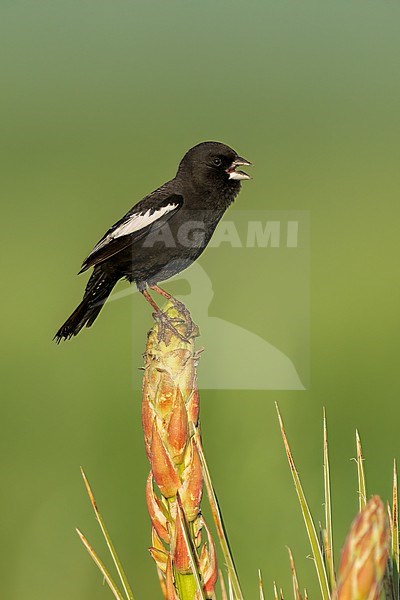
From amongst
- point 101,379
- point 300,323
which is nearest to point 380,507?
point 101,379

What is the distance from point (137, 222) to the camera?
210 cm

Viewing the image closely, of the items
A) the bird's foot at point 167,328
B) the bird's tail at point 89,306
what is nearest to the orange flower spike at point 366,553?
the bird's foot at point 167,328

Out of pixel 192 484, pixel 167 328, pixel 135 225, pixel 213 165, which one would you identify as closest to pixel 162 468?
pixel 192 484

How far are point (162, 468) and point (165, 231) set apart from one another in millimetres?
1398

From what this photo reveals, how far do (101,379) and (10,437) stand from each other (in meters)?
0.54

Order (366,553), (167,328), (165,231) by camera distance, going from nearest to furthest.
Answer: (366,553) → (167,328) → (165,231)

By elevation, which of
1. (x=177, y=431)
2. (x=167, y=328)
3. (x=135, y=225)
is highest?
(x=135, y=225)

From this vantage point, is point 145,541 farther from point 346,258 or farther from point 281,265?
point 346,258

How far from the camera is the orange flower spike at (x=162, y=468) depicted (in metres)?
0.78

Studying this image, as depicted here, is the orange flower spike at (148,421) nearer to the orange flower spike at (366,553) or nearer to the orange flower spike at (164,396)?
the orange flower spike at (164,396)

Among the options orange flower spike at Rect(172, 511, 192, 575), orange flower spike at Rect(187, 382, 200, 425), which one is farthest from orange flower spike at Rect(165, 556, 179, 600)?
orange flower spike at Rect(187, 382, 200, 425)

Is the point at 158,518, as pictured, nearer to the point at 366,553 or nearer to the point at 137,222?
the point at 366,553

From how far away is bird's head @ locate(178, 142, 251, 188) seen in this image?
224 centimetres

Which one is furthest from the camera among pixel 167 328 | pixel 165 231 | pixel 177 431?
pixel 165 231
